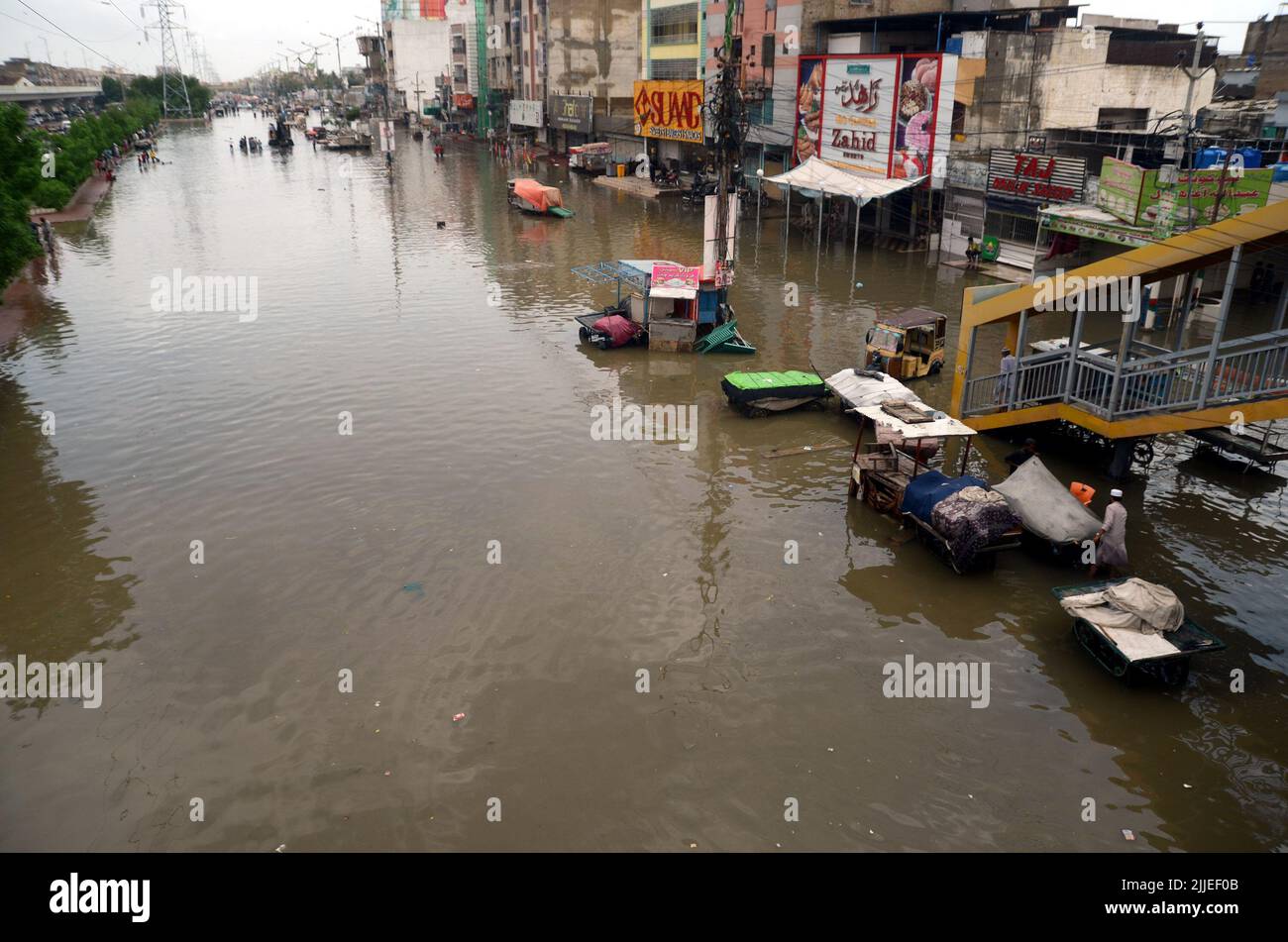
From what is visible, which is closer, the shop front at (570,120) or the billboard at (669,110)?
the billboard at (669,110)

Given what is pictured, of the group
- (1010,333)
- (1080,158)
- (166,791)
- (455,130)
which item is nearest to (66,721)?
(166,791)

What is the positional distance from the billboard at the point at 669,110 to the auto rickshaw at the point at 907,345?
37314 millimetres

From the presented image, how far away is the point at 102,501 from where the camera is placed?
17531mm

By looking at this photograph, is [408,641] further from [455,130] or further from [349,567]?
[455,130]

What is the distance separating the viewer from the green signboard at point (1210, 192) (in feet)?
78.9

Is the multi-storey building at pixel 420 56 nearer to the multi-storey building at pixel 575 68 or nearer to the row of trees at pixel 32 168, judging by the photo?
the multi-storey building at pixel 575 68

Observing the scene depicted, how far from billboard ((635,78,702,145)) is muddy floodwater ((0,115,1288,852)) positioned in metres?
36.2

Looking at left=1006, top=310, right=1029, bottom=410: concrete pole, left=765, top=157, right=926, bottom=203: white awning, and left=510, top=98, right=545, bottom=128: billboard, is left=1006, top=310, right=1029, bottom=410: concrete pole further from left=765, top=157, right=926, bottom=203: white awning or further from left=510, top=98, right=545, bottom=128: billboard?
left=510, top=98, right=545, bottom=128: billboard

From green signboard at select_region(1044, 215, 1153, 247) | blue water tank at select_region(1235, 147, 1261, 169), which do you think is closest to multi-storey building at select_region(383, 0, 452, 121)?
green signboard at select_region(1044, 215, 1153, 247)

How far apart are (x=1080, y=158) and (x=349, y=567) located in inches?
1227

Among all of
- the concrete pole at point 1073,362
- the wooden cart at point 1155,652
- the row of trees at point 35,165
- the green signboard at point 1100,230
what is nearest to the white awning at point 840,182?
the green signboard at point 1100,230

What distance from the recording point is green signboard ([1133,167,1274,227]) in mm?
24062

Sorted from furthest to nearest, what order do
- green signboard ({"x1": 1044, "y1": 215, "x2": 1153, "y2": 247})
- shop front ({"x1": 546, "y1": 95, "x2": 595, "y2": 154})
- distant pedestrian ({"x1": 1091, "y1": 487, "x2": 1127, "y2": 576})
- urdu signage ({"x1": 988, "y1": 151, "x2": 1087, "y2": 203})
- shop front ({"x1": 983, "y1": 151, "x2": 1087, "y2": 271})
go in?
shop front ({"x1": 546, "y1": 95, "x2": 595, "y2": 154}) → shop front ({"x1": 983, "y1": 151, "x2": 1087, "y2": 271}) → urdu signage ({"x1": 988, "y1": 151, "x2": 1087, "y2": 203}) → green signboard ({"x1": 1044, "y1": 215, "x2": 1153, "y2": 247}) → distant pedestrian ({"x1": 1091, "y1": 487, "x2": 1127, "y2": 576})

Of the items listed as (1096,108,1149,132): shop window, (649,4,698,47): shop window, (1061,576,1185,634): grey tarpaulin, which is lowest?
(1061,576,1185,634): grey tarpaulin
